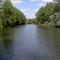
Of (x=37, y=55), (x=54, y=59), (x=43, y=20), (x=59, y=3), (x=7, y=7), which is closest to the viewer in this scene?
(x=54, y=59)

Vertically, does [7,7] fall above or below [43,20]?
above

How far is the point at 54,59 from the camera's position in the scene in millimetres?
19719

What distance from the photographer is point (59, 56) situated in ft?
68.6

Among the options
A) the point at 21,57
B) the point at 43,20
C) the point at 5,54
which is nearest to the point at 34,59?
the point at 21,57

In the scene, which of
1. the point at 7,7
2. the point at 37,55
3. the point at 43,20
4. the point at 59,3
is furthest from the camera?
the point at 43,20

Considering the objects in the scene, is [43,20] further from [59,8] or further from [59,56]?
[59,56]

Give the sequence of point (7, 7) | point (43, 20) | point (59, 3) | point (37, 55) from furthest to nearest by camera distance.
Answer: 1. point (43, 20)
2. point (7, 7)
3. point (59, 3)
4. point (37, 55)

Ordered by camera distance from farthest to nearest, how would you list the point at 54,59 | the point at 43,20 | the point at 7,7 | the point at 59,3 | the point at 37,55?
the point at 43,20, the point at 7,7, the point at 59,3, the point at 37,55, the point at 54,59

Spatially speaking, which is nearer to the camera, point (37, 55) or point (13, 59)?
point (13, 59)

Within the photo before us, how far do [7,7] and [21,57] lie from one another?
73.2 metres

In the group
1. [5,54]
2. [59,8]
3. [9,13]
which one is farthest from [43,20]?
[5,54]

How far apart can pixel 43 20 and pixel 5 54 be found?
369 feet

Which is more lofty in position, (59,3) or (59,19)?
(59,3)

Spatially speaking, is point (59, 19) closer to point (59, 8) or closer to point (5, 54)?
point (59, 8)
